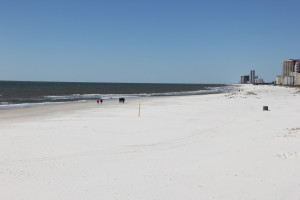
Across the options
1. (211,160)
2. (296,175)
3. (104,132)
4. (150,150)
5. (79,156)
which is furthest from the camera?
(104,132)

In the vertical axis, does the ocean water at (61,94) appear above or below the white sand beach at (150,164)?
above

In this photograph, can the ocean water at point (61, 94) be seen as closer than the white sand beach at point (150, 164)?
No

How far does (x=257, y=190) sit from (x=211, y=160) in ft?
8.01

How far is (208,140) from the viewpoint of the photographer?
39.5ft

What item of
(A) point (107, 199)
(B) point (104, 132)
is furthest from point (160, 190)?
(B) point (104, 132)

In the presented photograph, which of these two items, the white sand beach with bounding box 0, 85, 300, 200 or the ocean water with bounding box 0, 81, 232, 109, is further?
the ocean water with bounding box 0, 81, 232, 109

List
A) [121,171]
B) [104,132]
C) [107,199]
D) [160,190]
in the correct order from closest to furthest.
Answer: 1. [107,199]
2. [160,190]
3. [121,171]
4. [104,132]

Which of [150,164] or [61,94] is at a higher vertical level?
[61,94]

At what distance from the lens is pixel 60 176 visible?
7.63 m

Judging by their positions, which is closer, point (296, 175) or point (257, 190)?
point (257, 190)

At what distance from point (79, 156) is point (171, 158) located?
318 centimetres

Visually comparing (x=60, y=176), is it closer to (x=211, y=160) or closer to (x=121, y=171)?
(x=121, y=171)

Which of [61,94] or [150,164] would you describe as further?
[61,94]

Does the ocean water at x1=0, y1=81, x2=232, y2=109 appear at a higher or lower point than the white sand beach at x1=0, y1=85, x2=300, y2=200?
higher
